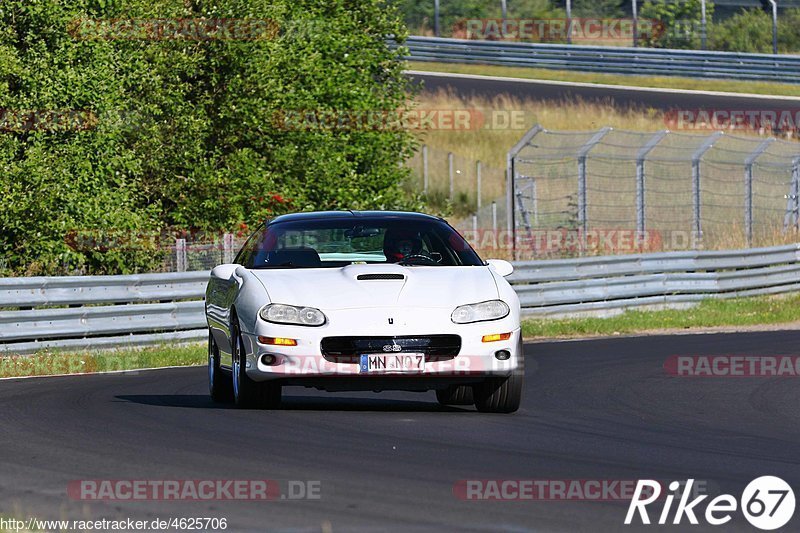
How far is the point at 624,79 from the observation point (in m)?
47.4

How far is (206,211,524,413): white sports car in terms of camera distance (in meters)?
Answer: 9.67

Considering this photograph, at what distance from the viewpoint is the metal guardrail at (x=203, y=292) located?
17.0 metres

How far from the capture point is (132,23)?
23156 millimetres

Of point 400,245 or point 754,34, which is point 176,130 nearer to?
point 400,245

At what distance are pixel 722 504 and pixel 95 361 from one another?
10.8m

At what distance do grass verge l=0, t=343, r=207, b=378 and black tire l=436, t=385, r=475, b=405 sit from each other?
5.49 metres

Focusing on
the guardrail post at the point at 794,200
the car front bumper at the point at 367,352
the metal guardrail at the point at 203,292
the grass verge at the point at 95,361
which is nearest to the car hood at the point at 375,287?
the car front bumper at the point at 367,352

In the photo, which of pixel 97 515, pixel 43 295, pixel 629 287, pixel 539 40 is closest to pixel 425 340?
pixel 97 515

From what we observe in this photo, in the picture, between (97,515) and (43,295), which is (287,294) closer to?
(97,515)

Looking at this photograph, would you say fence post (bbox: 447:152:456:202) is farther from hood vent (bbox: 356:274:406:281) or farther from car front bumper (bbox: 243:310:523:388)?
car front bumper (bbox: 243:310:523:388)

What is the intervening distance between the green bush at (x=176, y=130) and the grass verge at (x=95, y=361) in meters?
3.62

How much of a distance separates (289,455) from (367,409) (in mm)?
2688

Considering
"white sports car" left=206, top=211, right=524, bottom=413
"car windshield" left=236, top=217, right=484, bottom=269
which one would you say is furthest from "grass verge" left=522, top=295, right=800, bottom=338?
"white sports car" left=206, top=211, right=524, bottom=413

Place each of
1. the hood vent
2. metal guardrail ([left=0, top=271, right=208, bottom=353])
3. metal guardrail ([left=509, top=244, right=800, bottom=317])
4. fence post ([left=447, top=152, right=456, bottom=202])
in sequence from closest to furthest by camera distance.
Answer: the hood vent, metal guardrail ([left=0, top=271, right=208, bottom=353]), metal guardrail ([left=509, top=244, right=800, bottom=317]), fence post ([left=447, top=152, right=456, bottom=202])
